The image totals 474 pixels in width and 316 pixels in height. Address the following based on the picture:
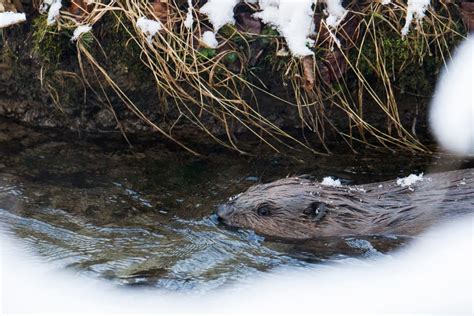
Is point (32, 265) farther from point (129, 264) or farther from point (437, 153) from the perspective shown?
point (437, 153)

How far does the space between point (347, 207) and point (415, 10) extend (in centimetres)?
151

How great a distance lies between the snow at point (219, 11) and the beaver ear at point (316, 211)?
1.44m

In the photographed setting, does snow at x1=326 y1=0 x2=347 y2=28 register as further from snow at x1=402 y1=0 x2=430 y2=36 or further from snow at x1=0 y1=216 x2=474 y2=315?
snow at x1=0 y1=216 x2=474 y2=315

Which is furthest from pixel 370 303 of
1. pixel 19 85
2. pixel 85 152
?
pixel 19 85

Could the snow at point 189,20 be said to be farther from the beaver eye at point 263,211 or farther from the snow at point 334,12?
the beaver eye at point 263,211

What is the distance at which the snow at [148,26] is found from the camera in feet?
19.3

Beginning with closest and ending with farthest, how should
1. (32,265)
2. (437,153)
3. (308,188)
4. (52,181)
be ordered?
(32,265) < (308,188) < (52,181) < (437,153)

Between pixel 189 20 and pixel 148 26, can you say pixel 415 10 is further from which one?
pixel 148 26

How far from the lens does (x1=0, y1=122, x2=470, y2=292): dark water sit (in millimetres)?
4738

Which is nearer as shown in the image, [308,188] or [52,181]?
[308,188]

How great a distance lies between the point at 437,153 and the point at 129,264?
2527 mm

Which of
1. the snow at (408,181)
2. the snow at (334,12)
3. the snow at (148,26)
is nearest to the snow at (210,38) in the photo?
the snow at (148,26)

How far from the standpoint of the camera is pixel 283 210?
532 cm

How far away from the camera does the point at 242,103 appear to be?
5.94 meters
